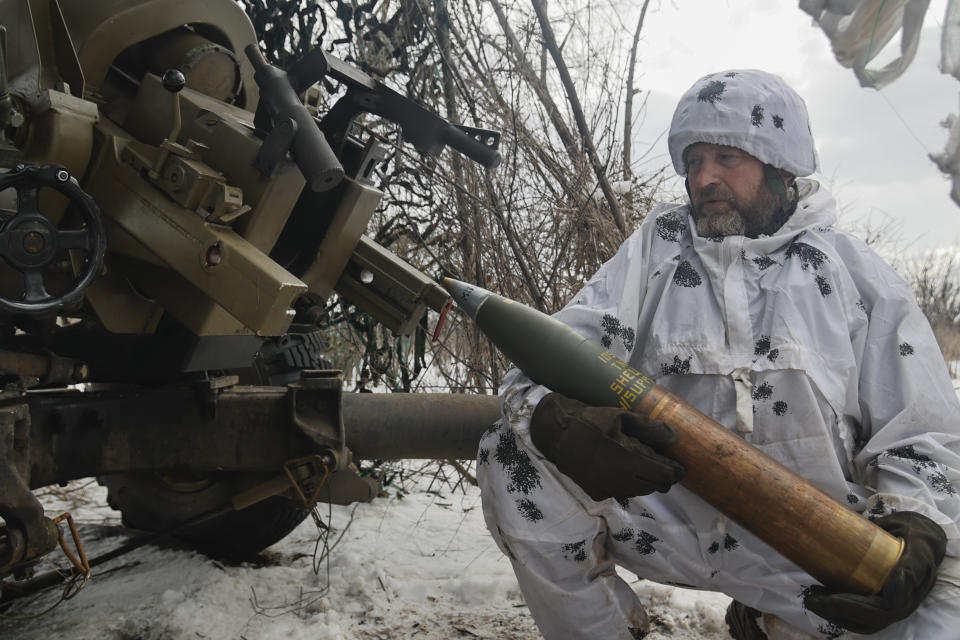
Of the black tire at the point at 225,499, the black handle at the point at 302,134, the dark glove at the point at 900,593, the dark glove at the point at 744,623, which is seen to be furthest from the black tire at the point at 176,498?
the dark glove at the point at 900,593

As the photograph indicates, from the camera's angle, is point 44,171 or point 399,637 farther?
point 399,637

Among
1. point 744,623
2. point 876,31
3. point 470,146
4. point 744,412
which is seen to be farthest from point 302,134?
point 876,31

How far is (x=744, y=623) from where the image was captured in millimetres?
2533

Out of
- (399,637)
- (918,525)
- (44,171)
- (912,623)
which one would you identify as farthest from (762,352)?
(44,171)

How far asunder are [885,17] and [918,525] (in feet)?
16.9

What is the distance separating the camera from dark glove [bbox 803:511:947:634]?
1867mm

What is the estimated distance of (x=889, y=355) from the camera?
2262 mm

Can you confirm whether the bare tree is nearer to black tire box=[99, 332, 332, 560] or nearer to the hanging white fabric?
black tire box=[99, 332, 332, 560]

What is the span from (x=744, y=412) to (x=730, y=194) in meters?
0.73

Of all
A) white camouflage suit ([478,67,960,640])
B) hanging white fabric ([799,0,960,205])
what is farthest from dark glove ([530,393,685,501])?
hanging white fabric ([799,0,960,205])

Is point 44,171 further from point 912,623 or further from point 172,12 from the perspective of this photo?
point 912,623

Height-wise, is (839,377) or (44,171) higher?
(839,377)

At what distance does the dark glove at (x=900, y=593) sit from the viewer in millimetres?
1867

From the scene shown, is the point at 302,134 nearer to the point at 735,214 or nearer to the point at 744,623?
the point at 735,214
